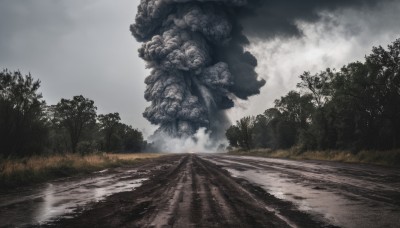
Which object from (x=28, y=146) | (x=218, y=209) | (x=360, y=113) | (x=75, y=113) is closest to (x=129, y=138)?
(x=75, y=113)

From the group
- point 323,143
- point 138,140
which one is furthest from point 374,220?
point 138,140

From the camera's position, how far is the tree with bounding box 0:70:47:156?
24.9 m

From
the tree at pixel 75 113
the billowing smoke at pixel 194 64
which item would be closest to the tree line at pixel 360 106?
the tree at pixel 75 113

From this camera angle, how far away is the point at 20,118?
85.7 feet

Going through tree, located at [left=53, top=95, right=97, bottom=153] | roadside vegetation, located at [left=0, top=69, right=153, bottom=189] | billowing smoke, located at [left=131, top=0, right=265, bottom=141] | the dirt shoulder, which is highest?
billowing smoke, located at [left=131, top=0, right=265, bottom=141]

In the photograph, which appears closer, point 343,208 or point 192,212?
point 192,212

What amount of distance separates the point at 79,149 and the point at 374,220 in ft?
153

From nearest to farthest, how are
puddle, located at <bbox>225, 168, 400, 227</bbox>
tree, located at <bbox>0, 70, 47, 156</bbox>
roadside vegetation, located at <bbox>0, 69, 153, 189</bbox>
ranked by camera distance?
puddle, located at <bbox>225, 168, 400, 227</bbox> → roadside vegetation, located at <bbox>0, 69, 153, 189</bbox> → tree, located at <bbox>0, 70, 47, 156</bbox>

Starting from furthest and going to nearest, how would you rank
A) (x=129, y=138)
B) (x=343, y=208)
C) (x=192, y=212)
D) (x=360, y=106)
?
(x=129, y=138), (x=360, y=106), (x=343, y=208), (x=192, y=212)

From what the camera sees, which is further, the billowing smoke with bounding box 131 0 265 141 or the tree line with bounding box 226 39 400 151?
the billowing smoke with bounding box 131 0 265 141

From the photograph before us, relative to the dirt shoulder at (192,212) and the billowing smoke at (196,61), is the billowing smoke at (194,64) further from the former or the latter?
the dirt shoulder at (192,212)

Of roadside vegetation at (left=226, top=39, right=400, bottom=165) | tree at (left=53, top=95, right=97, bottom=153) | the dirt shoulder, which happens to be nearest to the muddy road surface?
the dirt shoulder

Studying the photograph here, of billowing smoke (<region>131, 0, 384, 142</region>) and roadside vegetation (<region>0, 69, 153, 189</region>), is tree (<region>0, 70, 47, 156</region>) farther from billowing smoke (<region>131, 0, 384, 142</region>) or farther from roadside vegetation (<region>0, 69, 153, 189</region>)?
billowing smoke (<region>131, 0, 384, 142</region>)

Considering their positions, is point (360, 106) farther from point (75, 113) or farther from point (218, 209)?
point (75, 113)
